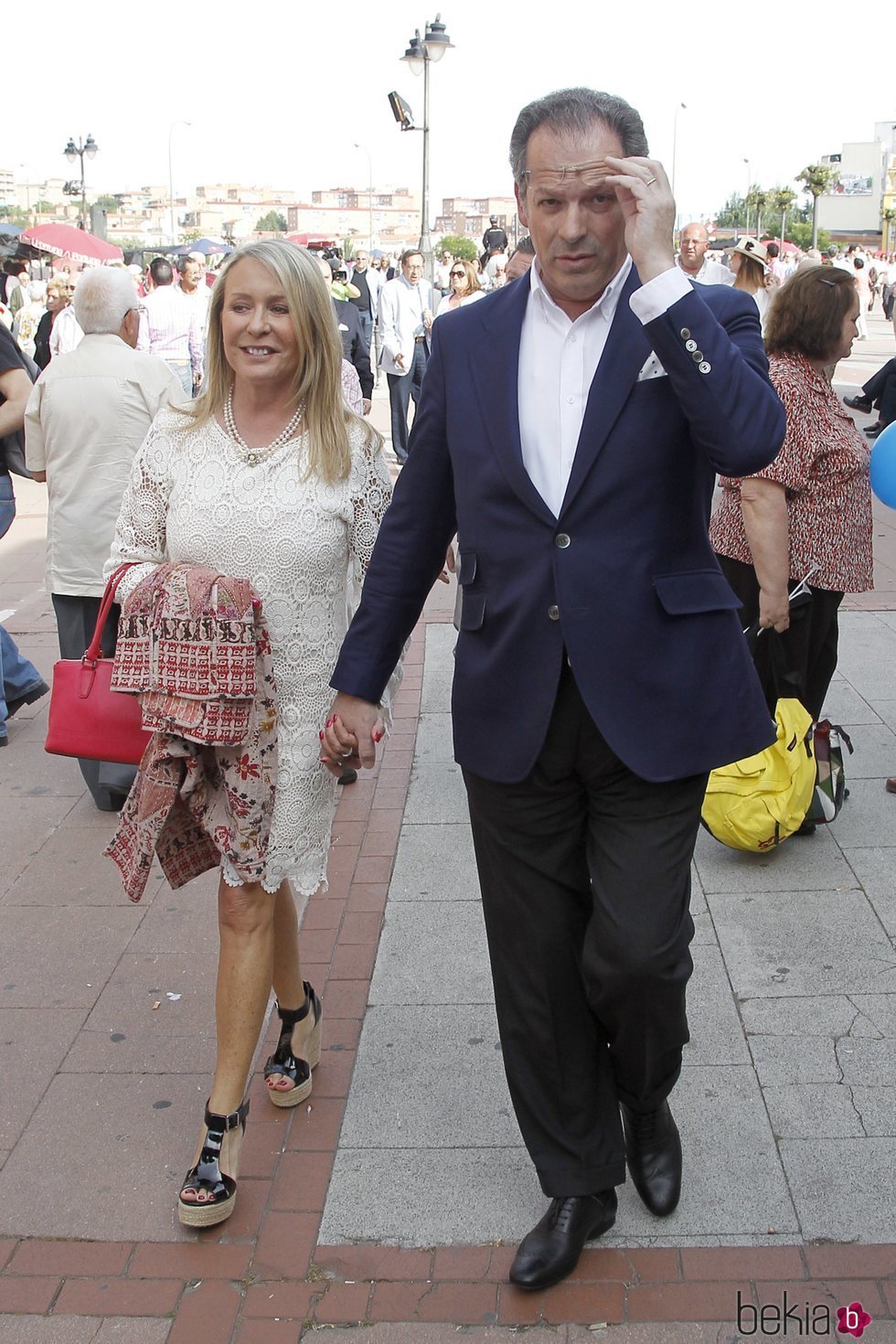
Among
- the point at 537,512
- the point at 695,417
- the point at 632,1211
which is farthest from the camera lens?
the point at 632,1211

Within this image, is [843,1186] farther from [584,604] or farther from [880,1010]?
[584,604]

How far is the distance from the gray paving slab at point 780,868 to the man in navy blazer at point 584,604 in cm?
175

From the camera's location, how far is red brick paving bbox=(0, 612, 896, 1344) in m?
2.63

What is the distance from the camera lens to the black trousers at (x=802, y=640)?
4.55 meters

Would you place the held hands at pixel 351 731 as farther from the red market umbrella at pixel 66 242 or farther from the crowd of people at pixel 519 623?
the red market umbrella at pixel 66 242

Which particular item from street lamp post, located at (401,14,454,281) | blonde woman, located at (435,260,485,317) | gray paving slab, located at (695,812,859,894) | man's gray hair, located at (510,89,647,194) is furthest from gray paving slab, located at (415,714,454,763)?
street lamp post, located at (401,14,454,281)

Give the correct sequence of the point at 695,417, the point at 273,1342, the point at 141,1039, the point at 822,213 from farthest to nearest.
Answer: the point at 822,213, the point at 141,1039, the point at 273,1342, the point at 695,417

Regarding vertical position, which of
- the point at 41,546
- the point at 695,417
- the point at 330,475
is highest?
the point at 695,417

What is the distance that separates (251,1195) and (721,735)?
147 cm

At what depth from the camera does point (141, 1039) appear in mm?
3682

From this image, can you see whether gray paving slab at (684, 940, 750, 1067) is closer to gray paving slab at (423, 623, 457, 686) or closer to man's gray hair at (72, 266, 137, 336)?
gray paving slab at (423, 623, 457, 686)

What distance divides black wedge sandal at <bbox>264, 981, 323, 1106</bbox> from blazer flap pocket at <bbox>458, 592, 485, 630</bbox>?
1.27 m

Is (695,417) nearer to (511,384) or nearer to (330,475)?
(511,384)

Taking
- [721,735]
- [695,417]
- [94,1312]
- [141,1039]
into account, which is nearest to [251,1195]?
[94,1312]
